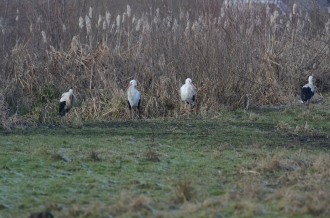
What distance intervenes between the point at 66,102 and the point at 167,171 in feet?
22.5

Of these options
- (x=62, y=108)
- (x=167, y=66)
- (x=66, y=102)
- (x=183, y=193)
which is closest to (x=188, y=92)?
(x=167, y=66)

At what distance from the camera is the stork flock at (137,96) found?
13.5 meters

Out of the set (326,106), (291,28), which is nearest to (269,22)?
(291,28)

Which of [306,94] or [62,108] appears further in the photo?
[62,108]

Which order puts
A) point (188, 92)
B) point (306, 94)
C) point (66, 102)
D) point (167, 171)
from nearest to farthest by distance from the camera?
1. point (167, 171)
2. point (306, 94)
3. point (188, 92)
4. point (66, 102)

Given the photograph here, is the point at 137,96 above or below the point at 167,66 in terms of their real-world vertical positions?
below

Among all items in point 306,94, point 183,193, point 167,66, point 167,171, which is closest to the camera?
point 183,193

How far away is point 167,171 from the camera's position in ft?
23.9

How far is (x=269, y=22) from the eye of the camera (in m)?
16.3

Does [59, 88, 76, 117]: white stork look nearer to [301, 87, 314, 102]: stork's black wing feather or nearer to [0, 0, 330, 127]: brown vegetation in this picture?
[0, 0, 330, 127]: brown vegetation

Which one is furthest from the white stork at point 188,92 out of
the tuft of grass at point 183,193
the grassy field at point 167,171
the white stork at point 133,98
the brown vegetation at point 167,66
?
the tuft of grass at point 183,193

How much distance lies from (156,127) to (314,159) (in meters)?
4.73

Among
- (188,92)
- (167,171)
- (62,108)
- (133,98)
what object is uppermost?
(188,92)

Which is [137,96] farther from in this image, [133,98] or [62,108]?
[62,108]
